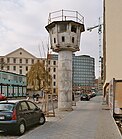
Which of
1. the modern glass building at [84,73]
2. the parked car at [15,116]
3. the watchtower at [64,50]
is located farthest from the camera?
the modern glass building at [84,73]

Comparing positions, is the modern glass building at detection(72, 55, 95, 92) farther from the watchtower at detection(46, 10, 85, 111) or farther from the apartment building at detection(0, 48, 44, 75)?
the watchtower at detection(46, 10, 85, 111)

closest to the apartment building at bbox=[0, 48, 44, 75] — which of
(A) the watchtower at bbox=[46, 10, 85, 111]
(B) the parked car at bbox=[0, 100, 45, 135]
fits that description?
(A) the watchtower at bbox=[46, 10, 85, 111]

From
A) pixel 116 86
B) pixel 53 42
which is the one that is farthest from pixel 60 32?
pixel 116 86

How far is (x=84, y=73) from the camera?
4700 inches

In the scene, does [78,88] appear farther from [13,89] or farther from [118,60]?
[118,60]

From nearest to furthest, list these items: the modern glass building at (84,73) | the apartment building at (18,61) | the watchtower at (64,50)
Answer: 1. the watchtower at (64,50)
2. the apartment building at (18,61)
3. the modern glass building at (84,73)

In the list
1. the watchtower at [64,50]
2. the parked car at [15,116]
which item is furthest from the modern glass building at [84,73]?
the parked car at [15,116]

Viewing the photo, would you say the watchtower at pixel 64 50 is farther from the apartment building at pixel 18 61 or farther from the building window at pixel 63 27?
the apartment building at pixel 18 61

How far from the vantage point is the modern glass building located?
11438 centimetres

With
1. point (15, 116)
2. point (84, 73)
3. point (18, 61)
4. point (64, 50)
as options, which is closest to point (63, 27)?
point (64, 50)

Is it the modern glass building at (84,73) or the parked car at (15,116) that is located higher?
the modern glass building at (84,73)

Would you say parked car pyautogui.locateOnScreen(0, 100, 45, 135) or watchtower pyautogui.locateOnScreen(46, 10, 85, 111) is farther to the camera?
watchtower pyautogui.locateOnScreen(46, 10, 85, 111)

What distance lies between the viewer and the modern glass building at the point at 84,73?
375 ft

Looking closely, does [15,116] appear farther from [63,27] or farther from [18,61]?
[18,61]
